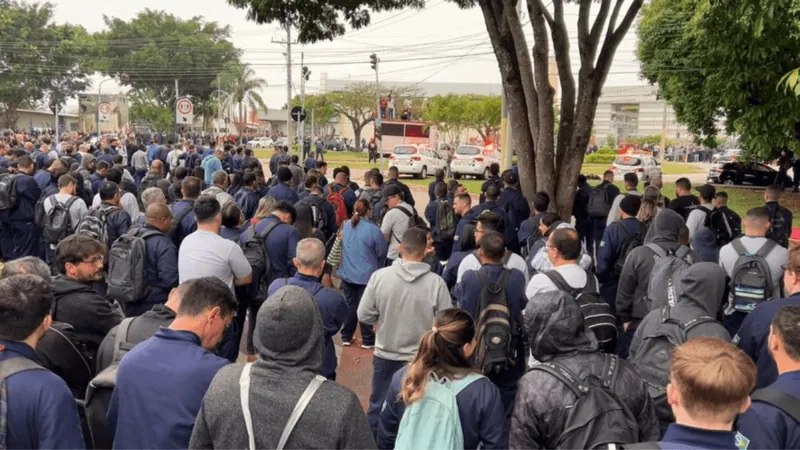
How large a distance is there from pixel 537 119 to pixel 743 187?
80.8 feet

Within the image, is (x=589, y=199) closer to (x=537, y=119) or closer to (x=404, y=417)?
(x=537, y=119)

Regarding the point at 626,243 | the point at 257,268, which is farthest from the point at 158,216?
the point at 626,243

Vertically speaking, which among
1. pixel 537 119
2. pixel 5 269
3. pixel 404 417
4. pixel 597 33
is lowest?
pixel 404 417

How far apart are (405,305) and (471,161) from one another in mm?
27966

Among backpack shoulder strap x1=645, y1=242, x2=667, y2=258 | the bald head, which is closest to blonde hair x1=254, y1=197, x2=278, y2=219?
the bald head

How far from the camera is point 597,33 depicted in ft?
37.2

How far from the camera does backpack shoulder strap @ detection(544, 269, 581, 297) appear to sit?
4.58m

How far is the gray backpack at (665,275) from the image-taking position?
203 inches

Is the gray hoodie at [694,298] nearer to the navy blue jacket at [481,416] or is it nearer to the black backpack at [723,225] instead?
the navy blue jacket at [481,416]

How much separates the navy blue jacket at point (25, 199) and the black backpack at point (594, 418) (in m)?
9.15

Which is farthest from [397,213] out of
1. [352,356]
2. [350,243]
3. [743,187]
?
[743,187]

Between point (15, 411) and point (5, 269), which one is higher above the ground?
point (5, 269)

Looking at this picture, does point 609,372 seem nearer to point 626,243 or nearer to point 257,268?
point 257,268

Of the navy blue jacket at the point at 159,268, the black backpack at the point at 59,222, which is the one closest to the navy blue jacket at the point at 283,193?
the black backpack at the point at 59,222
